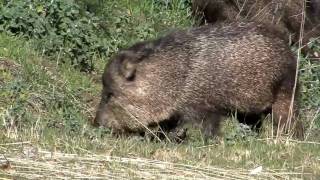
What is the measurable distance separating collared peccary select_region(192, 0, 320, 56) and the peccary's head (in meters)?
3.16

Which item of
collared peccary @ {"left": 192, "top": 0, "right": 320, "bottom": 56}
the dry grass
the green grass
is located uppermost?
collared peccary @ {"left": 192, "top": 0, "right": 320, "bottom": 56}

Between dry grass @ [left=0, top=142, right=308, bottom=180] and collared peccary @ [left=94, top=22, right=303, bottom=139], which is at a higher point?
collared peccary @ [left=94, top=22, right=303, bottom=139]

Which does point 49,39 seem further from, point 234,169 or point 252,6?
point 234,169

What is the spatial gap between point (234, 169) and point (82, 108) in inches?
127

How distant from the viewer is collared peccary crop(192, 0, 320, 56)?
10766 millimetres

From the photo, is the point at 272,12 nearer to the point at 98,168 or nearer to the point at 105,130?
the point at 105,130

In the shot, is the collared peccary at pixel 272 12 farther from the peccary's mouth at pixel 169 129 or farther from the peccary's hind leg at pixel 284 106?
the peccary's mouth at pixel 169 129

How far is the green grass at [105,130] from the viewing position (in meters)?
5.67

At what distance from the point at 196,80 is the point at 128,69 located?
0.63 metres

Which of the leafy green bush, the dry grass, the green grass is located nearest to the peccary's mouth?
the green grass

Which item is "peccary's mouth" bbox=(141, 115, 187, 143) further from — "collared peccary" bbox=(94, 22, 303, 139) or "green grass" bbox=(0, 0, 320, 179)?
"green grass" bbox=(0, 0, 320, 179)

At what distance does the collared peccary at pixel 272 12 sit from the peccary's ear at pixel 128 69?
322 centimetres

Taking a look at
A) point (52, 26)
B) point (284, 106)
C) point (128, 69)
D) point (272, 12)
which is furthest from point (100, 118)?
point (272, 12)

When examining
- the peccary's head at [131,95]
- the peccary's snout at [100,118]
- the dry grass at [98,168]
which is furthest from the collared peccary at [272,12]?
the dry grass at [98,168]
